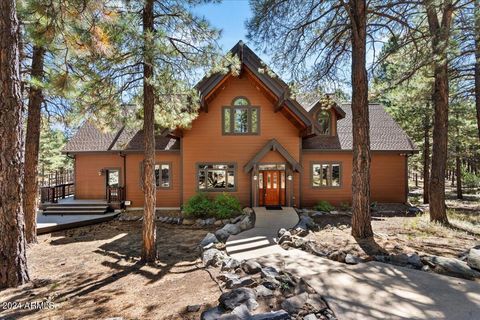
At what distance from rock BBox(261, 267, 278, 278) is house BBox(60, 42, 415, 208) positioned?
674cm

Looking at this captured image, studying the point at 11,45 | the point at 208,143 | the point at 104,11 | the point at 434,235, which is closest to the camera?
the point at 11,45

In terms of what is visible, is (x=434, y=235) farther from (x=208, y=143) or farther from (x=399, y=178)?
(x=208, y=143)

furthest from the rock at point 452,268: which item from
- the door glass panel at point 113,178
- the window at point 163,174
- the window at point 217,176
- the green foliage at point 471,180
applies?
the green foliage at point 471,180

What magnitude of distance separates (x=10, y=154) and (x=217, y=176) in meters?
8.06

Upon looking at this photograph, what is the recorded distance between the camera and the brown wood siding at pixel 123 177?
41.2ft

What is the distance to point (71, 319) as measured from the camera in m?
3.80

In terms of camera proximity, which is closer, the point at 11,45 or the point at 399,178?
the point at 11,45

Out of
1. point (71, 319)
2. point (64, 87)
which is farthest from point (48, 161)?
point (71, 319)

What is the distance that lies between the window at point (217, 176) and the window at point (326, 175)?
13.7ft

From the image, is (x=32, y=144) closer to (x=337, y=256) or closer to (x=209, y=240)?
(x=209, y=240)

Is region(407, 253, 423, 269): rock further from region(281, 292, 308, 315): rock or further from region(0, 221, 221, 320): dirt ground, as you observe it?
region(0, 221, 221, 320): dirt ground

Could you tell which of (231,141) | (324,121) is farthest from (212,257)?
(324,121)

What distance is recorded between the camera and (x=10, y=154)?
4.60m

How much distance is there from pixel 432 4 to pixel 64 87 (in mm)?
9826
